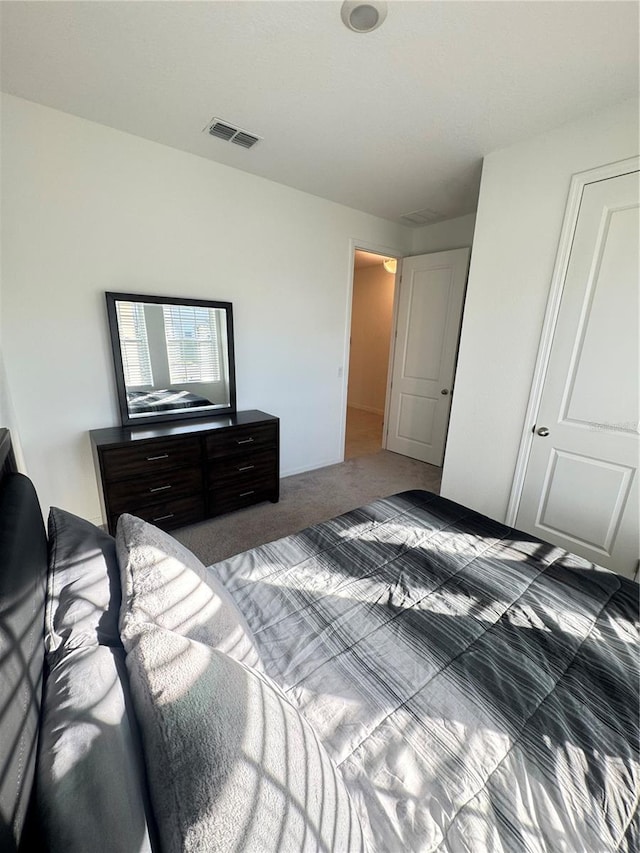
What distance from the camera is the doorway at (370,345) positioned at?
18.5ft

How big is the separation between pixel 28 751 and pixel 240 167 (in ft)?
10.7

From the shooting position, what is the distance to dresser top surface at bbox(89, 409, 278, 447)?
2.25 meters

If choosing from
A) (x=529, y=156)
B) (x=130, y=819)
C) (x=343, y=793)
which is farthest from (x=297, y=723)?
(x=529, y=156)

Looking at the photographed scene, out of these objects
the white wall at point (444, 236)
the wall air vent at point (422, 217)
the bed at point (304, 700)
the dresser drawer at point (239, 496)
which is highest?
the wall air vent at point (422, 217)

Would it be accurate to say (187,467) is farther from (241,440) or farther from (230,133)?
(230,133)

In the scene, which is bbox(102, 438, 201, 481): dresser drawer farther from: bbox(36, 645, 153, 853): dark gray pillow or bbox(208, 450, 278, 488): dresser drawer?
bbox(36, 645, 153, 853): dark gray pillow

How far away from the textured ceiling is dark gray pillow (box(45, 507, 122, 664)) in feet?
6.53

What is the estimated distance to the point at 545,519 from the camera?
2.35 m

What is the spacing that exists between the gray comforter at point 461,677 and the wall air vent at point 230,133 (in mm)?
2445

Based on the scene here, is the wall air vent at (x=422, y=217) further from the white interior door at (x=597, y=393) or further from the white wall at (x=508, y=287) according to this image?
the white interior door at (x=597, y=393)

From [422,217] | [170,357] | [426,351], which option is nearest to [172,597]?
[170,357]

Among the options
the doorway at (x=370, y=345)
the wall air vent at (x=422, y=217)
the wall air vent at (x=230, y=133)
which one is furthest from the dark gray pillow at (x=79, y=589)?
the doorway at (x=370, y=345)

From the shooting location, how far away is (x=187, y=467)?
2.45 meters

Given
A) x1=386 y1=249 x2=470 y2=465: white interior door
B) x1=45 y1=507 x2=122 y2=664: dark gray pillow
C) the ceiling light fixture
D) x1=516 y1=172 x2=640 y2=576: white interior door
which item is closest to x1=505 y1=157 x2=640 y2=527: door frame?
x1=516 y1=172 x2=640 y2=576: white interior door
